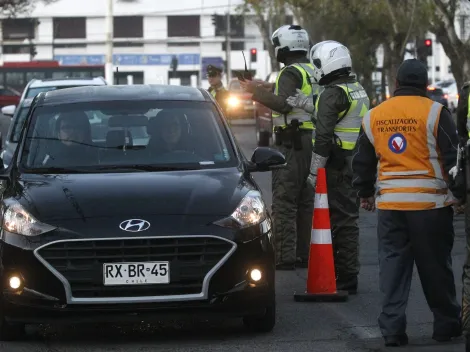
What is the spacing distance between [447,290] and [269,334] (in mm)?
1258

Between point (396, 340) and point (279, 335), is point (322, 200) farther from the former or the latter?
point (396, 340)

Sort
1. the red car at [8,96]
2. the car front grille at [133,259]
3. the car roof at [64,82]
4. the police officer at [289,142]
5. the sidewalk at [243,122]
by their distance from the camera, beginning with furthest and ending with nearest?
the red car at [8,96] → the sidewalk at [243,122] → the car roof at [64,82] → the police officer at [289,142] → the car front grille at [133,259]

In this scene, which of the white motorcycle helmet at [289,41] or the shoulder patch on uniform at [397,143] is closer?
the shoulder patch on uniform at [397,143]

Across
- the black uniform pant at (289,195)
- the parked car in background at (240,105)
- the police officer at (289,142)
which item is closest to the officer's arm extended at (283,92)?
the police officer at (289,142)

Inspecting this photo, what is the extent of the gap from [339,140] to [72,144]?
7.20 ft

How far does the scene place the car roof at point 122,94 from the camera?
30.9 ft

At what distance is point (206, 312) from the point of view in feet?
25.8

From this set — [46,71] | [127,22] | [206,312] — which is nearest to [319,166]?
[206,312]

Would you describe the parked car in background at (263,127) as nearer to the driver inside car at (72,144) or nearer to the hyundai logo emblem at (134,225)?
the driver inside car at (72,144)

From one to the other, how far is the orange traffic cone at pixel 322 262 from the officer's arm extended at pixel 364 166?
1.90 metres

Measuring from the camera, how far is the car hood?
793 centimetres

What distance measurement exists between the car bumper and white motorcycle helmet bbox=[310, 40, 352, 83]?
237 cm

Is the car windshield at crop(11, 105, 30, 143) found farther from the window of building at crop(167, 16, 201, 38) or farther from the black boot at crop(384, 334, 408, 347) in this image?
the window of building at crop(167, 16, 201, 38)

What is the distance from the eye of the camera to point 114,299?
773 centimetres
